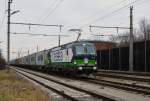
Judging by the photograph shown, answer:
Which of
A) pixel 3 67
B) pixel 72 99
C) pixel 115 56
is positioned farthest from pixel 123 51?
pixel 72 99

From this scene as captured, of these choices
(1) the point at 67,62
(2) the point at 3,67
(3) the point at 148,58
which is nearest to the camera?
(1) the point at 67,62

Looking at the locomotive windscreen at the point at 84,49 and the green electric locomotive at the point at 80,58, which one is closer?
the green electric locomotive at the point at 80,58

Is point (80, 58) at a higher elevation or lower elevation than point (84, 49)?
lower

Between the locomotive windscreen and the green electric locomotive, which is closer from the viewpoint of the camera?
the green electric locomotive

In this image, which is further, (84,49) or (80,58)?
(84,49)

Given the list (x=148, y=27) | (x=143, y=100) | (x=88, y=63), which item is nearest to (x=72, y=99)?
(x=143, y=100)

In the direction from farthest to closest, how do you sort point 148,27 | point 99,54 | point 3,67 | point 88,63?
point 148,27 < point 3,67 < point 99,54 < point 88,63

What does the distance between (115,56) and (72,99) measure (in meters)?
33.7

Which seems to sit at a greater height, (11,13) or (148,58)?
(11,13)

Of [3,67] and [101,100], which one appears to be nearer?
[101,100]

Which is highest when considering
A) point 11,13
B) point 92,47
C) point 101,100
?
point 11,13

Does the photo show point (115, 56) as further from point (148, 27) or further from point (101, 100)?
point (148, 27)

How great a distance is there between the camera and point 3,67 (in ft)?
200

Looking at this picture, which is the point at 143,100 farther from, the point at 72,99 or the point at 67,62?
the point at 67,62
